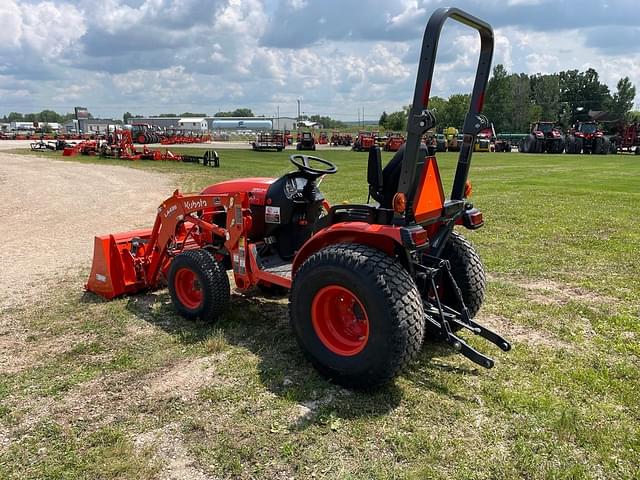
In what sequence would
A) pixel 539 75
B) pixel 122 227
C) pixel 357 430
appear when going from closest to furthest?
pixel 357 430 → pixel 122 227 → pixel 539 75

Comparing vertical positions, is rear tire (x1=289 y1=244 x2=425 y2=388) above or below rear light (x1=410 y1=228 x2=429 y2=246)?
below

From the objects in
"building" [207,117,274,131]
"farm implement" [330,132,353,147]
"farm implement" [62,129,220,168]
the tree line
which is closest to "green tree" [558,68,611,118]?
the tree line

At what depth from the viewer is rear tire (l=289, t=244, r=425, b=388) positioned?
3.38m

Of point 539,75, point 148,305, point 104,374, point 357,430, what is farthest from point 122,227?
point 539,75

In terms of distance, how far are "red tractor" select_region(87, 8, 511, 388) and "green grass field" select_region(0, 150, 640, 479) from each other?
271 millimetres

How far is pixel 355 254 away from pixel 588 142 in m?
39.5

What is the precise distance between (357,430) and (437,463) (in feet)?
1.72

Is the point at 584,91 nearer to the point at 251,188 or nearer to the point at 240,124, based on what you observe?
the point at 240,124

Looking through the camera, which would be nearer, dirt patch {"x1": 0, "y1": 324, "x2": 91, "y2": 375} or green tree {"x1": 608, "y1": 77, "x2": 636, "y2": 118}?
dirt patch {"x1": 0, "y1": 324, "x2": 91, "y2": 375}

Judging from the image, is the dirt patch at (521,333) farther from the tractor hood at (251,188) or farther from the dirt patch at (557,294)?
the tractor hood at (251,188)

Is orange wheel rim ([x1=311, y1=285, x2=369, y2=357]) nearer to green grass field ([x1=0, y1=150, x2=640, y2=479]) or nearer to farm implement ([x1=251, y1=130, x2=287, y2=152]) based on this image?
green grass field ([x1=0, y1=150, x2=640, y2=479])

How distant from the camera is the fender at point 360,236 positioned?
141 inches

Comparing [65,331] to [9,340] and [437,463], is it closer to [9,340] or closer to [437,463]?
[9,340]

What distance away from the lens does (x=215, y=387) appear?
3783 millimetres
